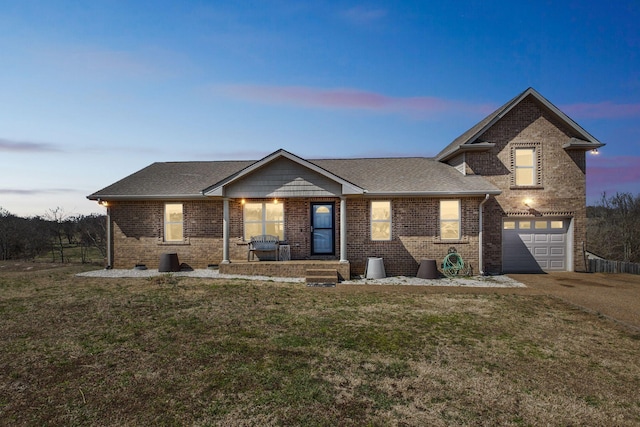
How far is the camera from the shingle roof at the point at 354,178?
12.4 metres

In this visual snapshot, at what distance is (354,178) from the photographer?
13734mm

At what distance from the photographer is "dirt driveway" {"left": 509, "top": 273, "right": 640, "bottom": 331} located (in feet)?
25.0

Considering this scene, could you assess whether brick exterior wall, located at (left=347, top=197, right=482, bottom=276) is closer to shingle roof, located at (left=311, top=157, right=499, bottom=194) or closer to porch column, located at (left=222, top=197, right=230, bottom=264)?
shingle roof, located at (left=311, top=157, right=499, bottom=194)

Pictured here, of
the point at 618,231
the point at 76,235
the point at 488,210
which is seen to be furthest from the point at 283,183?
the point at 618,231

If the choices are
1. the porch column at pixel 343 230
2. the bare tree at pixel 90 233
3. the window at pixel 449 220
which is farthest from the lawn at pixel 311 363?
the bare tree at pixel 90 233

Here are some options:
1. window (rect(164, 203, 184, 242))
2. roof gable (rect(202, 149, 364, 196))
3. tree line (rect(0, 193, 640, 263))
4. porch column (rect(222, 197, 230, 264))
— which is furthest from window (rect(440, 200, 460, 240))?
tree line (rect(0, 193, 640, 263))

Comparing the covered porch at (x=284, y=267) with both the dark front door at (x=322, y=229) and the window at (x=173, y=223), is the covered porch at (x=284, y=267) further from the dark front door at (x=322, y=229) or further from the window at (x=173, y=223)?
the window at (x=173, y=223)

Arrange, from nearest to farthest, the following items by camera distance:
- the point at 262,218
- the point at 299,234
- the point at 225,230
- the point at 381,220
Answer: the point at 225,230 → the point at 381,220 → the point at 299,234 → the point at 262,218

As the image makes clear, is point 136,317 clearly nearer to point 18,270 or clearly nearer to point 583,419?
point 583,419

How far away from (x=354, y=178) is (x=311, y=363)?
9967 millimetres

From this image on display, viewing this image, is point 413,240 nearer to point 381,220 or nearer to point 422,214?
point 422,214

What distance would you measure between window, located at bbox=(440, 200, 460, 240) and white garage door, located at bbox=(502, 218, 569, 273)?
2642 mm

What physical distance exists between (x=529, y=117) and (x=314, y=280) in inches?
470

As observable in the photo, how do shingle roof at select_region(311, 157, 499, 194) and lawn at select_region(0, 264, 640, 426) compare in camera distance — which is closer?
lawn at select_region(0, 264, 640, 426)
